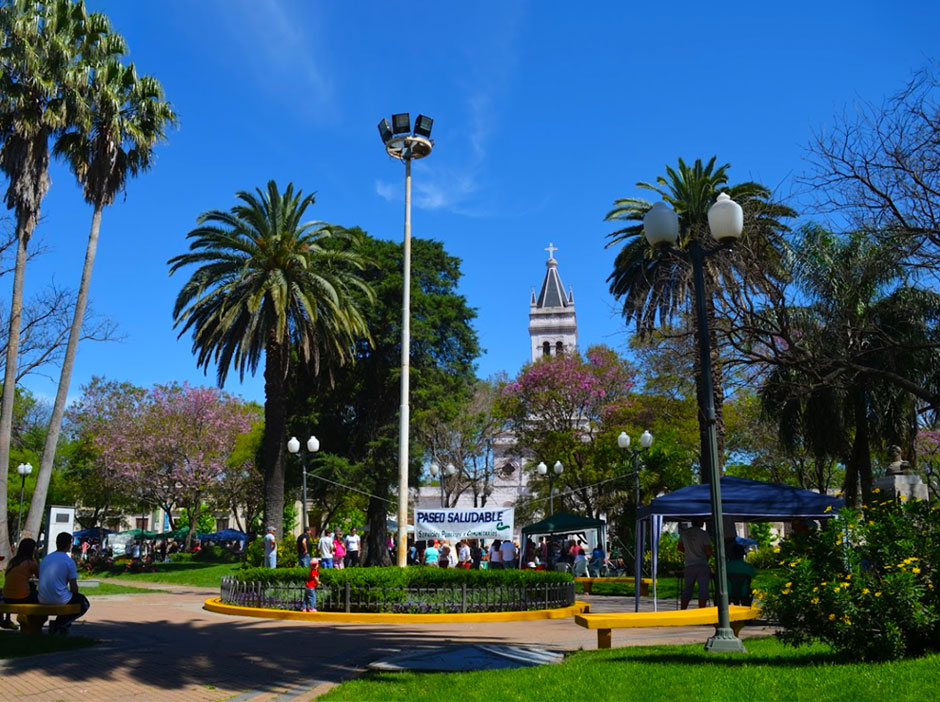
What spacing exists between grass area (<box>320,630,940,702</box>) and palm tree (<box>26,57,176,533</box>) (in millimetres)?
20454

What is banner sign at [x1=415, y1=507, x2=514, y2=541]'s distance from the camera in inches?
880

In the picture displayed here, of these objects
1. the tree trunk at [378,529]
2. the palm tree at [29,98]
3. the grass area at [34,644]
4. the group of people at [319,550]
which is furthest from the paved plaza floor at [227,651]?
the tree trunk at [378,529]

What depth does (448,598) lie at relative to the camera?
16.5 metres

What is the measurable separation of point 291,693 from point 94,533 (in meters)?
55.9

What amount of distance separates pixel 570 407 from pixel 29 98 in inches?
1154

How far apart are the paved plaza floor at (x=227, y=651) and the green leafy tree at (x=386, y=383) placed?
18.3 metres

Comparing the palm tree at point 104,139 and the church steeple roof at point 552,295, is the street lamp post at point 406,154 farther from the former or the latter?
the church steeple roof at point 552,295

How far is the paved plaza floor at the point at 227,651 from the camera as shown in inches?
320

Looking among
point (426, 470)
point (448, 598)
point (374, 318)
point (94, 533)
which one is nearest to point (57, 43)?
point (374, 318)

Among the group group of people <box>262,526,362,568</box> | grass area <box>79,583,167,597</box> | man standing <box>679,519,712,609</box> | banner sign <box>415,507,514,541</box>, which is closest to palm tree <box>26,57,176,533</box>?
grass area <box>79,583,167,597</box>

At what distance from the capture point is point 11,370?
78.3 ft

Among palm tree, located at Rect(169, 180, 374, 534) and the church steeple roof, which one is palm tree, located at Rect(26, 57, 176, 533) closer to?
palm tree, located at Rect(169, 180, 374, 534)

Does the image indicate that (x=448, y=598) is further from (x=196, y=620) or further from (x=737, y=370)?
(x=737, y=370)

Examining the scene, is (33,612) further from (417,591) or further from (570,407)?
(570,407)
